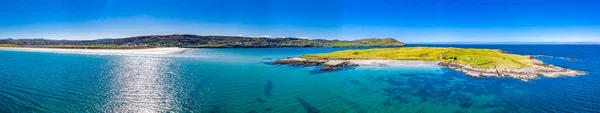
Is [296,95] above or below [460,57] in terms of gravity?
below

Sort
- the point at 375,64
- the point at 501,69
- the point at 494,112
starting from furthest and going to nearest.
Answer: the point at 375,64 → the point at 501,69 → the point at 494,112

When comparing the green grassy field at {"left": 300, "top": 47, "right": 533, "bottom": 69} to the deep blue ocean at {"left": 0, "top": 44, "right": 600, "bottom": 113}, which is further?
the green grassy field at {"left": 300, "top": 47, "right": 533, "bottom": 69}

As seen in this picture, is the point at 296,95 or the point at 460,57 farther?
Answer: the point at 460,57

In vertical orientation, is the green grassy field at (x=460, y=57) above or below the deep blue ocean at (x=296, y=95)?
above

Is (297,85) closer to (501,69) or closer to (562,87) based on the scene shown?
(562,87)

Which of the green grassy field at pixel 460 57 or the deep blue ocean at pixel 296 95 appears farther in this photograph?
the green grassy field at pixel 460 57

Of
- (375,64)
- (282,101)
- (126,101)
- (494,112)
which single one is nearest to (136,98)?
(126,101)

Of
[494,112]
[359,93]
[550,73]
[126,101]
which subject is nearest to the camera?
[494,112]

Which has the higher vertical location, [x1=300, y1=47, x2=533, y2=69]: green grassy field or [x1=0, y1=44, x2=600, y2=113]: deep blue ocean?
[x1=300, y1=47, x2=533, y2=69]: green grassy field

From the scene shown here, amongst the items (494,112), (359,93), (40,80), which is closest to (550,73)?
(494,112)

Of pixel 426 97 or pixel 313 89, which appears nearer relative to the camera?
pixel 426 97
